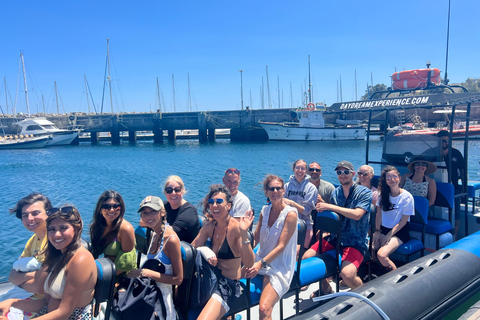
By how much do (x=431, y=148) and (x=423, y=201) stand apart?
1.41 m

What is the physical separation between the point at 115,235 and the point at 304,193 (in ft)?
7.79

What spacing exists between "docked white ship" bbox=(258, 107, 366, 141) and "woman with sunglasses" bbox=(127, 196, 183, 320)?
47.0m

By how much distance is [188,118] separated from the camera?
56875 mm

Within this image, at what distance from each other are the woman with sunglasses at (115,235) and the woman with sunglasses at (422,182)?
12.7 feet

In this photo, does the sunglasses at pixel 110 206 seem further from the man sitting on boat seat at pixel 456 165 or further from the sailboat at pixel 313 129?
the sailboat at pixel 313 129

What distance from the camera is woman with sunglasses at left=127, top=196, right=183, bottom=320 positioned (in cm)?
269

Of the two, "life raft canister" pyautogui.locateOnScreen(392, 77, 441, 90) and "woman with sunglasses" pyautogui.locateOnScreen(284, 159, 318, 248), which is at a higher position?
"life raft canister" pyautogui.locateOnScreen(392, 77, 441, 90)

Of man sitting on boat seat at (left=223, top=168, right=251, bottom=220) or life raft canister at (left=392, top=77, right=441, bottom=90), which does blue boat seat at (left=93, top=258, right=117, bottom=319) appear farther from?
life raft canister at (left=392, top=77, right=441, bottom=90)

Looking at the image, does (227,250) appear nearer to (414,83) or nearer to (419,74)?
(414,83)

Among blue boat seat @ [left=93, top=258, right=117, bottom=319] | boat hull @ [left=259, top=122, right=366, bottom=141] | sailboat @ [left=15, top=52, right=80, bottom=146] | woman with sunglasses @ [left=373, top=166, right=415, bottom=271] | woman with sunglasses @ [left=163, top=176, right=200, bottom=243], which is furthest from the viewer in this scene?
sailboat @ [left=15, top=52, right=80, bottom=146]

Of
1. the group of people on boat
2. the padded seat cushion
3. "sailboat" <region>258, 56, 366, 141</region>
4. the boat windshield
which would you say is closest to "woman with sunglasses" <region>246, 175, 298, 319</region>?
the group of people on boat

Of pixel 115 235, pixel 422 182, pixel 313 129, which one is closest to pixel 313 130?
pixel 313 129

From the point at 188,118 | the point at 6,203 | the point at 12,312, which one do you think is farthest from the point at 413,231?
the point at 188,118

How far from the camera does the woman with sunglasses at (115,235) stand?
290 cm
